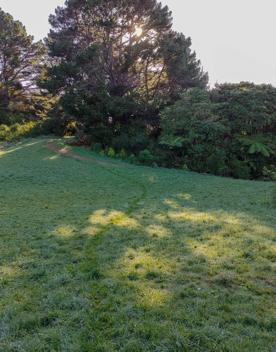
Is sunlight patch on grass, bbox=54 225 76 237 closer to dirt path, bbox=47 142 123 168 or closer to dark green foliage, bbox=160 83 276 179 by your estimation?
dirt path, bbox=47 142 123 168

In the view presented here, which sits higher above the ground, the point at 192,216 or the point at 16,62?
the point at 16,62

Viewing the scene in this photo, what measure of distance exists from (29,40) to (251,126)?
3392 centimetres

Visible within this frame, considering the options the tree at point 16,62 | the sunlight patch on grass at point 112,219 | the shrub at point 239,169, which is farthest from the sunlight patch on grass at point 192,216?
the tree at point 16,62

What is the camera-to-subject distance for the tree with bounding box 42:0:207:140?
31609 mm

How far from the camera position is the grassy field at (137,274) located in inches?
189

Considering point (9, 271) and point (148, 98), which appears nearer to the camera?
point (9, 271)

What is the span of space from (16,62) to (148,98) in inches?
882

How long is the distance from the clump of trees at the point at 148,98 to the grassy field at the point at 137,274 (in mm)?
11637

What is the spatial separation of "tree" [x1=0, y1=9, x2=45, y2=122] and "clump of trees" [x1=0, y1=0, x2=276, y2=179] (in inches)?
387

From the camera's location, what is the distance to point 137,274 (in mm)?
6793

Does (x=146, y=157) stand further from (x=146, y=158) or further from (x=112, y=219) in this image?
(x=112, y=219)

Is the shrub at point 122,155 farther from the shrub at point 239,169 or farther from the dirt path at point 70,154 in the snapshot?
the shrub at point 239,169

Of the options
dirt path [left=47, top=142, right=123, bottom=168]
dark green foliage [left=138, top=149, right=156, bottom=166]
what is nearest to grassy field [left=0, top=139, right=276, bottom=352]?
dirt path [left=47, top=142, right=123, bottom=168]

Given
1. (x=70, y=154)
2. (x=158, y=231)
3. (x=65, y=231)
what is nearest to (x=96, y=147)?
(x=70, y=154)
